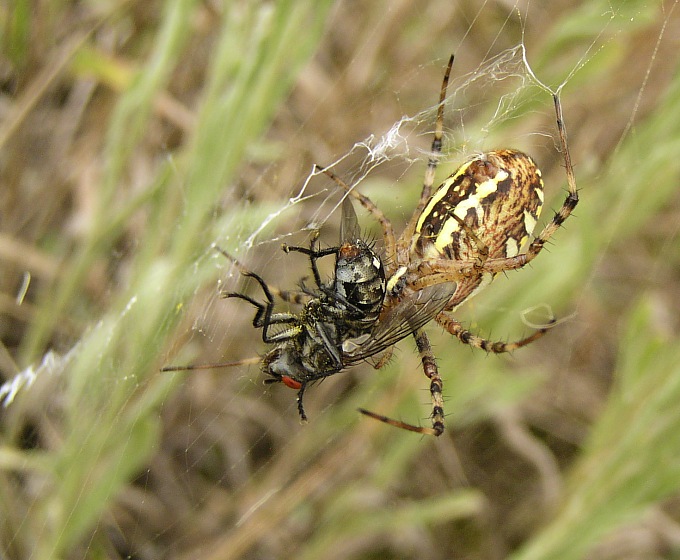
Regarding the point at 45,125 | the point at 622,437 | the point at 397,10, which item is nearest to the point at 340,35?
the point at 397,10

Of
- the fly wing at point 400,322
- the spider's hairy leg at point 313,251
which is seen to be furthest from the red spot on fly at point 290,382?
the spider's hairy leg at point 313,251

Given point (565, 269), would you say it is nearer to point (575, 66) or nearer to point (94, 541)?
point (575, 66)

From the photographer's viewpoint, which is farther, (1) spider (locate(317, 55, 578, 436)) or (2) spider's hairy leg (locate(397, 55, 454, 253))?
(2) spider's hairy leg (locate(397, 55, 454, 253))

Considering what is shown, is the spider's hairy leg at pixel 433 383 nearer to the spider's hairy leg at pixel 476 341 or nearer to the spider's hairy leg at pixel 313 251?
the spider's hairy leg at pixel 476 341

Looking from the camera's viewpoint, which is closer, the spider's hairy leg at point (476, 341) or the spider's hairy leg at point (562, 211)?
the spider's hairy leg at point (562, 211)

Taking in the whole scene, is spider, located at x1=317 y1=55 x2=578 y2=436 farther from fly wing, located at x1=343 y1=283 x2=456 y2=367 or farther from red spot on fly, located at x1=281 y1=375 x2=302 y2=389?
red spot on fly, located at x1=281 y1=375 x2=302 y2=389

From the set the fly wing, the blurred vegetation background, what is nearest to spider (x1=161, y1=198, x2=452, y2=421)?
the fly wing
